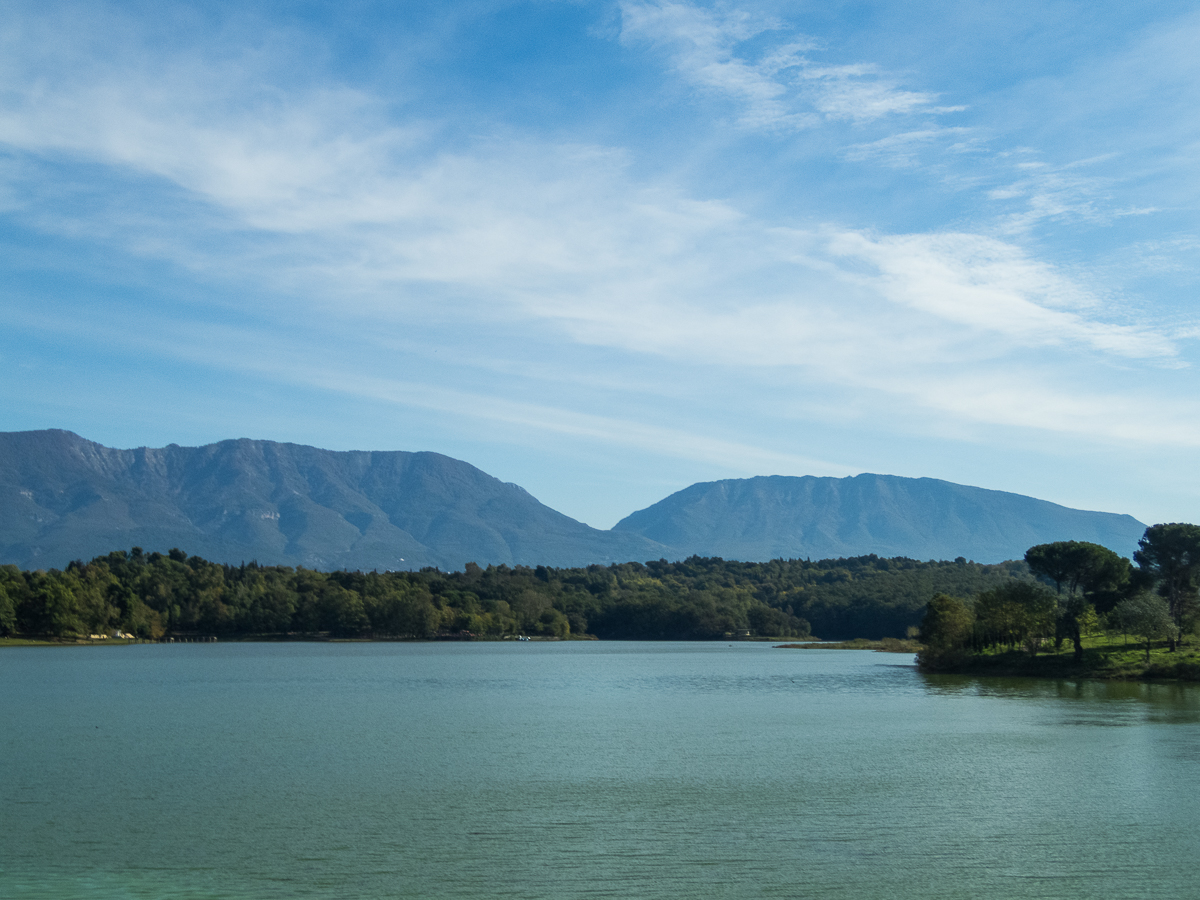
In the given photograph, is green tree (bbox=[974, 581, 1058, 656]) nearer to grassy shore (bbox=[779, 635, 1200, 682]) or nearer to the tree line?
the tree line

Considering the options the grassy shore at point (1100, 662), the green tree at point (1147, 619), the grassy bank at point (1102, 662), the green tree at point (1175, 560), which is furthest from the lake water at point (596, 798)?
the green tree at point (1175, 560)

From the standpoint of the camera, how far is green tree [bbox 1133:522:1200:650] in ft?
298

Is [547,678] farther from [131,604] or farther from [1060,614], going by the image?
[131,604]

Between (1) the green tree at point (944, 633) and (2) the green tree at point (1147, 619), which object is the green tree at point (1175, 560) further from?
(1) the green tree at point (944, 633)

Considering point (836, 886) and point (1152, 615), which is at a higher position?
point (1152, 615)

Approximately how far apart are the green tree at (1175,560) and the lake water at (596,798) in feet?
85.3

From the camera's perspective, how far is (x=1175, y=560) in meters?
92.2

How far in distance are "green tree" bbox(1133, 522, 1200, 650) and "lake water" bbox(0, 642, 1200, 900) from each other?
26.0 meters

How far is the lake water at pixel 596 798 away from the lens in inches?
918

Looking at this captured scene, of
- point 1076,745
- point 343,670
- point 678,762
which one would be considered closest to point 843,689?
point 1076,745

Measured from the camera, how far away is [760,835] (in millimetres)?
27531

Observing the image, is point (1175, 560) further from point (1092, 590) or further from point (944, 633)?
point (944, 633)

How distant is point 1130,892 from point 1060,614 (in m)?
72.5

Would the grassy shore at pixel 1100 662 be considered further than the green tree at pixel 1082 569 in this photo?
No
